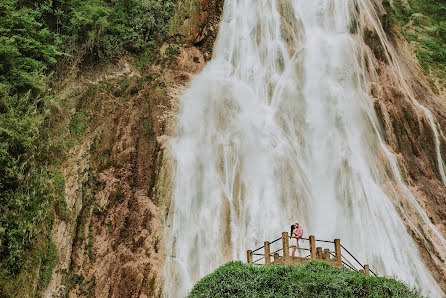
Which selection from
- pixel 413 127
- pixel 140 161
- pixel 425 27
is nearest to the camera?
pixel 140 161

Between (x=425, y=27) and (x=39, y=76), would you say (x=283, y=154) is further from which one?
(x=425, y=27)

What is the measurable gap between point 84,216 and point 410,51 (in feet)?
72.4

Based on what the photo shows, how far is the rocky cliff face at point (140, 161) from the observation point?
14.8 metres

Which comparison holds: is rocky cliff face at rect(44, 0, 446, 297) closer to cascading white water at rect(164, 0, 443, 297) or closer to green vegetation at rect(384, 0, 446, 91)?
cascading white water at rect(164, 0, 443, 297)

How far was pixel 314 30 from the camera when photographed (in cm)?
2311

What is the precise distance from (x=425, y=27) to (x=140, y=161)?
75.0 feet

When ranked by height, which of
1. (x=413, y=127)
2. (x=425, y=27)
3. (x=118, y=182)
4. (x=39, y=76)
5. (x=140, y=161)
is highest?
(x=425, y=27)

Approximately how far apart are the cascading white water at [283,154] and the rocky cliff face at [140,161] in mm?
705

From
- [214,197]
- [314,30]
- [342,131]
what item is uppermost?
[314,30]

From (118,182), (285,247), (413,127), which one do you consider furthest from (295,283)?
(413,127)

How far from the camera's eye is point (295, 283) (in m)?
10.1

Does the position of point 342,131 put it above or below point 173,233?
above

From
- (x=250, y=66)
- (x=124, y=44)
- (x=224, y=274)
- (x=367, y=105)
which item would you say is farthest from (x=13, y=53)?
(x=367, y=105)

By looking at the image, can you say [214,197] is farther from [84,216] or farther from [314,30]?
[314,30]
